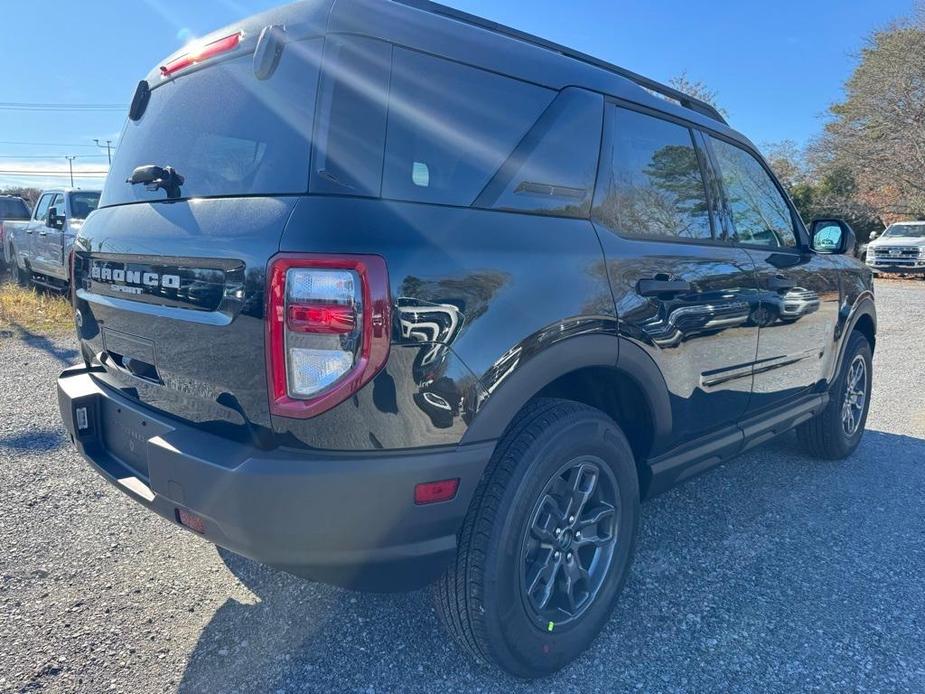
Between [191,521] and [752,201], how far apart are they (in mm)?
2961

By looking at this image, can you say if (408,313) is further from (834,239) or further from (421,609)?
(834,239)

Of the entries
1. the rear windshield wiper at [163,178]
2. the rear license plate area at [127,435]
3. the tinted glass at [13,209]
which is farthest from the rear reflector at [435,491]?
the tinted glass at [13,209]

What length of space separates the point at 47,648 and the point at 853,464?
4.51m

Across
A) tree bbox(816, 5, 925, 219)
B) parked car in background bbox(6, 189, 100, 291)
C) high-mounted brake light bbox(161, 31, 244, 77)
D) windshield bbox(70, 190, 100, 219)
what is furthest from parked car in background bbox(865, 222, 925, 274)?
high-mounted brake light bbox(161, 31, 244, 77)

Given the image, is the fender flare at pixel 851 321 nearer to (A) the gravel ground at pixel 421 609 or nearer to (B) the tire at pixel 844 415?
(B) the tire at pixel 844 415

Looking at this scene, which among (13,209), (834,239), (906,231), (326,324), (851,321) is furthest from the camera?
(906,231)

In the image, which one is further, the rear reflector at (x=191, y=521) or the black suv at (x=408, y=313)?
the rear reflector at (x=191, y=521)

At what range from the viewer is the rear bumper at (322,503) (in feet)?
5.28

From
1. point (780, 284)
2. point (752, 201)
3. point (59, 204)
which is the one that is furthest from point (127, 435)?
point (59, 204)

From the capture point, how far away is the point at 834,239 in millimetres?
3656

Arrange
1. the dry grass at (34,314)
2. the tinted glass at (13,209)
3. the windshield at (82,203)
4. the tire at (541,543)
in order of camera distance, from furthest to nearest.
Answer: the tinted glass at (13,209)
the windshield at (82,203)
the dry grass at (34,314)
the tire at (541,543)

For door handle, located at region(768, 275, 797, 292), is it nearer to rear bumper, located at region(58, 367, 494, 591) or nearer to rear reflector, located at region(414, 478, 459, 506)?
rear bumper, located at region(58, 367, 494, 591)

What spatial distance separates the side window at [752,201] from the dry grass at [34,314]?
8.11m

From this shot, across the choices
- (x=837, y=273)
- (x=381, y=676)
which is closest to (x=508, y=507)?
(x=381, y=676)
